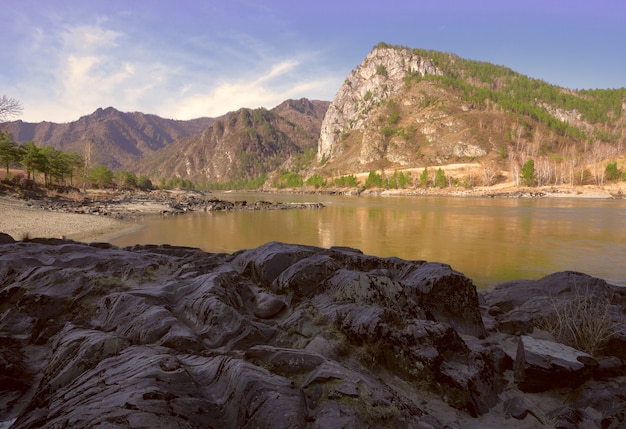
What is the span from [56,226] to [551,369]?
3507 centimetres

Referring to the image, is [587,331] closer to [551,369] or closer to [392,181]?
[551,369]

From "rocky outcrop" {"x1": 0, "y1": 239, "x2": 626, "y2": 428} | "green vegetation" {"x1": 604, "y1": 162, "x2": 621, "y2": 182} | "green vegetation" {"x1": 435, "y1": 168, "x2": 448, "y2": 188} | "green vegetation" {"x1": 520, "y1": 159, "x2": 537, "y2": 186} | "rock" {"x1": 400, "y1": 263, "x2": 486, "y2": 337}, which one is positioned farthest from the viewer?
"green vegetation" {"x1": 435, "y1": 168, "x2": 448, "y2": 188}

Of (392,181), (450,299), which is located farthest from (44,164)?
(392,181)

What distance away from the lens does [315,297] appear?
720 cm

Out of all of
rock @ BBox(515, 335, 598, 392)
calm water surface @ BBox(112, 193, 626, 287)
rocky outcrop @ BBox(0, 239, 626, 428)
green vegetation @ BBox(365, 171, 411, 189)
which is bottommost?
calm water surface @ BBox(112, 193, 626, 287)

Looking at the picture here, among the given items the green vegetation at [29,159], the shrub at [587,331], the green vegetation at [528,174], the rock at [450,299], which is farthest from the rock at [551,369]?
the green vegetation at [528,174]

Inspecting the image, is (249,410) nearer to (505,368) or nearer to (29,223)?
(505,368)

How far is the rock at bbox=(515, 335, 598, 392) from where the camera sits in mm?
5551

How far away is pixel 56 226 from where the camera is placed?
28.2m

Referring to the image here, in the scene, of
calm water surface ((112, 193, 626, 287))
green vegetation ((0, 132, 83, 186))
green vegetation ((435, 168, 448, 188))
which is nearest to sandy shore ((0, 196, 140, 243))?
calm water surface ((112, 193, 626, 287))

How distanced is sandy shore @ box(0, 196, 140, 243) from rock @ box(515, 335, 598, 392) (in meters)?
27.0

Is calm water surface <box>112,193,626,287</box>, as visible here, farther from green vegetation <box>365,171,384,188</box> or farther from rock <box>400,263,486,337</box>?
green vegetation <box>365,171,384,188</box>

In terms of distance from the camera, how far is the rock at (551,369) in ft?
18.2

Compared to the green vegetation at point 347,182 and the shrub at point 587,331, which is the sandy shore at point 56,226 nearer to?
the shrub at point 587,331
